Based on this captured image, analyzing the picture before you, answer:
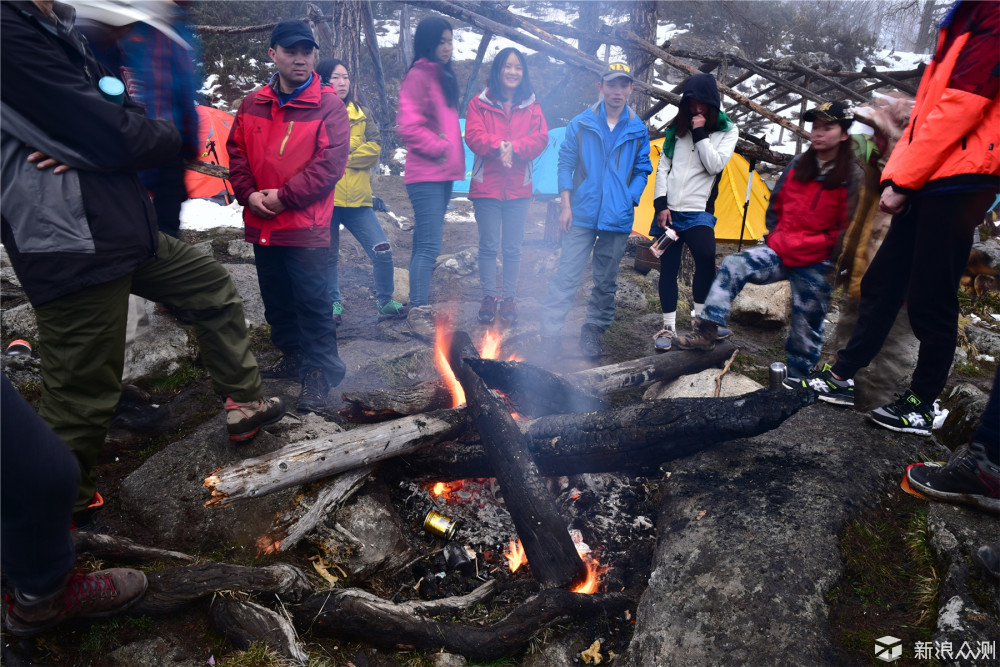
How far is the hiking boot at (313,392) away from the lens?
417 cm

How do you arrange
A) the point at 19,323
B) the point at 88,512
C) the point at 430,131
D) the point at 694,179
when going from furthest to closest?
the point at 430,131
the point at 19,323
the point at 694,179
the point at 88,512

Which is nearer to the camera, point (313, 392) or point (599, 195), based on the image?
point (313, 392)

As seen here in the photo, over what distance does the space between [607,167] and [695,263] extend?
1.25m

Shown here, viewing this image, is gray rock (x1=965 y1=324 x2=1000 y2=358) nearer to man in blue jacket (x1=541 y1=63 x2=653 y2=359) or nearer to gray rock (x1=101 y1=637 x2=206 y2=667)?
man in blue jacket (x1=541 y1=63 x2=653 y2=359)

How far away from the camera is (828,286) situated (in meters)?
4.25

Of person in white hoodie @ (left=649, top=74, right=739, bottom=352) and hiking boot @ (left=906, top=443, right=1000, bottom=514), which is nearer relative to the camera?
hiking boot @ (left=906, top=443, right=1000, bottom=514)

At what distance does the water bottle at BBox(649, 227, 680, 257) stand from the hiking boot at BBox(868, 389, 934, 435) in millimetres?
2295

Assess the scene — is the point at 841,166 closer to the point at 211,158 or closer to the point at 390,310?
the point at 390,310

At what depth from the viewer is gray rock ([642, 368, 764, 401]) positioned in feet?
14.7

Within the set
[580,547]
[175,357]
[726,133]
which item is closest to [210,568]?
[580,547]

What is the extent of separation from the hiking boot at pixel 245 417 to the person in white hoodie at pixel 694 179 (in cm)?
345

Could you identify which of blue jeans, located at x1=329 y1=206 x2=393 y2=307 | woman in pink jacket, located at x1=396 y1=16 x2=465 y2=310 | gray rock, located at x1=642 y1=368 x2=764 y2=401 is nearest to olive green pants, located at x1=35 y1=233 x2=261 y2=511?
blue jeans, located at x1=329 y1=206 x2=393 y2=307

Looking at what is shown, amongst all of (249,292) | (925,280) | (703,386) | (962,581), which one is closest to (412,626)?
(962,581)

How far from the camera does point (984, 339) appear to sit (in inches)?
240
